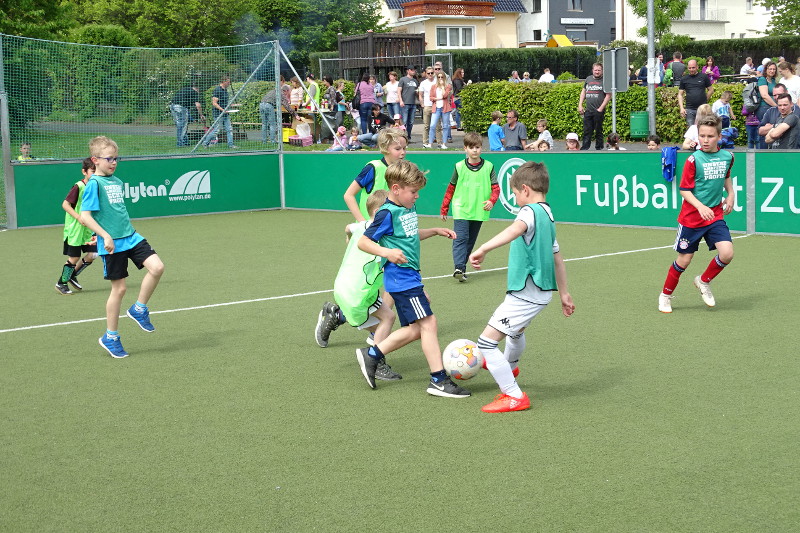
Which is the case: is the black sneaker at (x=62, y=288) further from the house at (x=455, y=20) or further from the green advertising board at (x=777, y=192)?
the house at (x=455, y=20)

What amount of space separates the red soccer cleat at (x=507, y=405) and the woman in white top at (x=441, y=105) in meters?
19.1

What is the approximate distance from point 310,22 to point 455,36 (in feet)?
37.8

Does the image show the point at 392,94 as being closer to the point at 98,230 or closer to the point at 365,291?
the point at 98,230

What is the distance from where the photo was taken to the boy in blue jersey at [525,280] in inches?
238

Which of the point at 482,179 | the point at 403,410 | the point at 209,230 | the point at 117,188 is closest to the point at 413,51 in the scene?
the point at 209,230

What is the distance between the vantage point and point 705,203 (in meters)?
9.18

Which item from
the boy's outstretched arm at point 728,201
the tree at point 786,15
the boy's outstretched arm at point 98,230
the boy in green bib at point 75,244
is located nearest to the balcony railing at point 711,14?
the tree at point 786,15

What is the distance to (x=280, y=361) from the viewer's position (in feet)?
25.1

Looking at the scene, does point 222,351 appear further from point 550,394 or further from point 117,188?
point 550,394

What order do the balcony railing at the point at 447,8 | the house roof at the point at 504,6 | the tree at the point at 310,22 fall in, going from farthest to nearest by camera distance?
the house roof at the point at 504,6, the balcony railing at the point at 447,8, the tree at the point at 310,22

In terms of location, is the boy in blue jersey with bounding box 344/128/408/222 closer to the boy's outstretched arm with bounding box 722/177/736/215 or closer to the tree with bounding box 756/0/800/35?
the boy's outstretched arm with bounding box 722/177/736/215

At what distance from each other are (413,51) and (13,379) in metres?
30.3

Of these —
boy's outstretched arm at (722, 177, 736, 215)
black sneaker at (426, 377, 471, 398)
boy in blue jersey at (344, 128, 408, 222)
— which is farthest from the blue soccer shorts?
black sneaker at (426, 377, 471, 398)

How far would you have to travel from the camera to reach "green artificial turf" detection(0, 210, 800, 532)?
4590 mm
